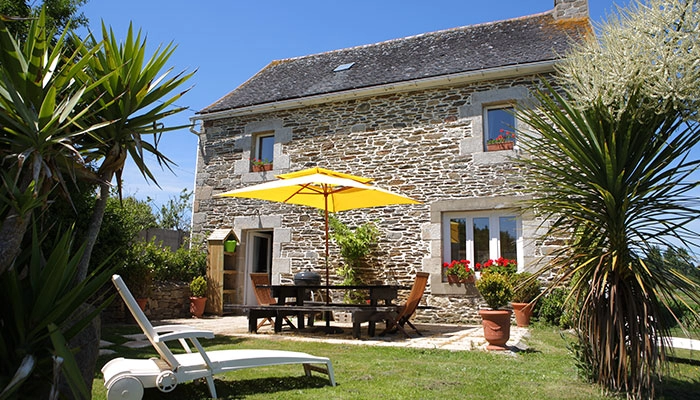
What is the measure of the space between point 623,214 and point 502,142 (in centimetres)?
609

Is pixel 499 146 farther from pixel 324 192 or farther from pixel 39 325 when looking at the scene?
pixel 39 325

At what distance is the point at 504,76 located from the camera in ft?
30.5

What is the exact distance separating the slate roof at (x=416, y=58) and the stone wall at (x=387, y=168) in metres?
0.41

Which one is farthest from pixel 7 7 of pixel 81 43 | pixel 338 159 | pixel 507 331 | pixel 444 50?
pixel 444 50

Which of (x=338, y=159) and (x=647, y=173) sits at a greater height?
(x=338, y=159)

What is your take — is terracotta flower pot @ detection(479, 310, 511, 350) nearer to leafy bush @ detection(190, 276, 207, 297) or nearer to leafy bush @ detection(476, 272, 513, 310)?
leafy bush @ detection(476, 272, 513, 310)

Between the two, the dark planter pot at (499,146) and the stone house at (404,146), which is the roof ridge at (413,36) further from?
the dark planter pot at (499,146)

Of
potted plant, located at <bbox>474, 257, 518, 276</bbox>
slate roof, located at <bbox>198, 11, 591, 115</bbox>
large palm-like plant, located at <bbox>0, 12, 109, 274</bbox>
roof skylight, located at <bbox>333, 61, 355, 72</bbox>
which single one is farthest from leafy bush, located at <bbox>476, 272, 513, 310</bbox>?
roof skylight, located at <bbox>333, 61, 355, 72</bbox>

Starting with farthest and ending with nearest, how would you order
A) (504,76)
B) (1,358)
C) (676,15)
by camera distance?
1. (504,76)
2. (676,15)
3. (1,358)

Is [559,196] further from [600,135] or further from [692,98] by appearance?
[692,98]

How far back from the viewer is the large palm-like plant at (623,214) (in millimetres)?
3248

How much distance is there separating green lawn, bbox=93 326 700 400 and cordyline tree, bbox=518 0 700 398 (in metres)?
0.51

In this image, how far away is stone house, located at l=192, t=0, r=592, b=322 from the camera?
9141mm

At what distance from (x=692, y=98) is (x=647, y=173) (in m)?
0.52
